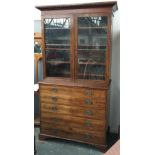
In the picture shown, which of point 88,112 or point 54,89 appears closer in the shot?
point 88,112

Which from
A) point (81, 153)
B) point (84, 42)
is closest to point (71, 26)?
point (84, 42)

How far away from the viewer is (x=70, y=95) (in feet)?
8.81

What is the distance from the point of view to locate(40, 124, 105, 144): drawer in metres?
2.64

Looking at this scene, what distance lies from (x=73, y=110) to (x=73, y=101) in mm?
127

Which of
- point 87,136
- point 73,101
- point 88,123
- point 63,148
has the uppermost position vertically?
point 73,101

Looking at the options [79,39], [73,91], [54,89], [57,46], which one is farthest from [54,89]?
[79,39]

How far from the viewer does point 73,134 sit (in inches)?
109

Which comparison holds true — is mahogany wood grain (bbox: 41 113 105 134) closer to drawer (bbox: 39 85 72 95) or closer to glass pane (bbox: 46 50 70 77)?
drawer (bbox: 39 85 72 95)

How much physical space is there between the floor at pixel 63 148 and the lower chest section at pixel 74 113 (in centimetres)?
11
